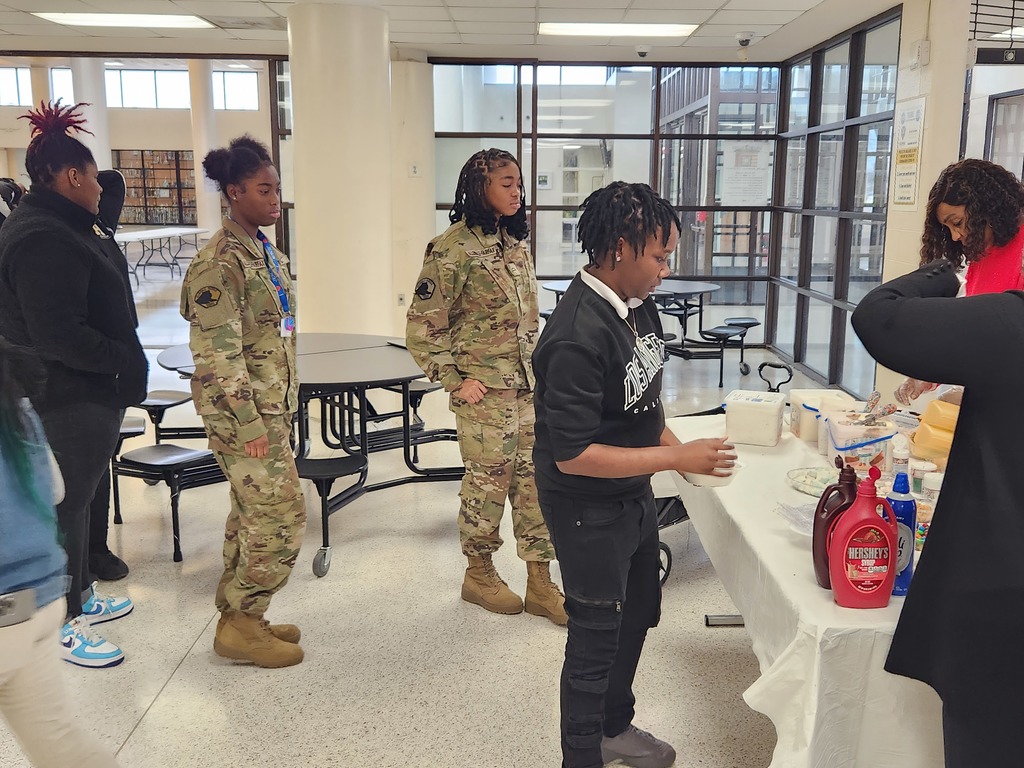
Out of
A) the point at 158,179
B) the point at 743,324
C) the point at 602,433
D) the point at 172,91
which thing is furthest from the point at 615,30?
the point at 158,179

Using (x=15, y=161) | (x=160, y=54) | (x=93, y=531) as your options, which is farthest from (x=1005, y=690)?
(x=15, y=161)

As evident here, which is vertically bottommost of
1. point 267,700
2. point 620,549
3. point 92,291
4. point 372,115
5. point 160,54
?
point 267,700

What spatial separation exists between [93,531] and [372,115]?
3318mm

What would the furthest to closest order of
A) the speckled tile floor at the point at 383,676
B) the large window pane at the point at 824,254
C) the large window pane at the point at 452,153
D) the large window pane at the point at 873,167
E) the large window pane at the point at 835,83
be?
1. the large window pane at the point at 452,153
2. the large window pane at the point at 824,254
3. the large window pane at the point at 835,83
4. the large window pane at the point at 873,167
5. the speckled tile floor at the point at 383,676

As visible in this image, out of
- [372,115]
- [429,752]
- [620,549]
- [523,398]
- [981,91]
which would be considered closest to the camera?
[620,549]

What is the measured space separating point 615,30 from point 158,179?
1861 centimetres

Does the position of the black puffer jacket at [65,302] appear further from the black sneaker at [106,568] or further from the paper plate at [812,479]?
the paper plate at [812,479]

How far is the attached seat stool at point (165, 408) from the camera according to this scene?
13.0 ft

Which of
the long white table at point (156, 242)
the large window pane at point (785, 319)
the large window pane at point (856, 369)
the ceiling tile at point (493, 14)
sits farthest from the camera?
the long white table at point (156, 242)

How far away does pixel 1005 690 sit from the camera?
1.30 metres

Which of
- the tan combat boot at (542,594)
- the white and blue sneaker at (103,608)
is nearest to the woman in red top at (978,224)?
the tan combat boot at (542,594)

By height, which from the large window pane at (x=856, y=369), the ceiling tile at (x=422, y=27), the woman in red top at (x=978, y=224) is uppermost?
the ceiling tile at (x=422, y=27)

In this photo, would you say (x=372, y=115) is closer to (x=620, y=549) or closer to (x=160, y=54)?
(x=160, y=54)

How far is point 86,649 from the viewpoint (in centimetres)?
279
